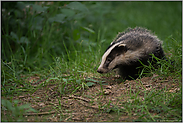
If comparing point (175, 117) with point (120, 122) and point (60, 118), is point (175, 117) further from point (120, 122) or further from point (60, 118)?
point (60, 118)

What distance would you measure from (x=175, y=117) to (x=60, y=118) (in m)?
1.51

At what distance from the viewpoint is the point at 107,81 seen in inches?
159

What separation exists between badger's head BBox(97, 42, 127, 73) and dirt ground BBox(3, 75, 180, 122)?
29 centimetres

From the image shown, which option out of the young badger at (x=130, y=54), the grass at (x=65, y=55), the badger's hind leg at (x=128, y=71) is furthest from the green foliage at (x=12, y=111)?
the badger's hind leg at (x=128, y=71)

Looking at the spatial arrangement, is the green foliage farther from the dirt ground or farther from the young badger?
the young badger

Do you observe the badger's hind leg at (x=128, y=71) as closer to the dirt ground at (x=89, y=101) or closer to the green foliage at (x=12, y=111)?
the dirt ground at (x=89, y=101)

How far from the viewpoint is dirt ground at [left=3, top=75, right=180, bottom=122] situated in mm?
3023

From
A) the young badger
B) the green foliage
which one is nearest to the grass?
the green foliage

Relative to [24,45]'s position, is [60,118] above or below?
below

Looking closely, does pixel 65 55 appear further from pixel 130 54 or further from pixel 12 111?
pixel 12 111

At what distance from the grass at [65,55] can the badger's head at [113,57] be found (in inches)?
12.2

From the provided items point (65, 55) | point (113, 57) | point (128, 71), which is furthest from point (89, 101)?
point (65, 55)

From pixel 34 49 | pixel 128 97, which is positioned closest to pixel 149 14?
pixel 34 49

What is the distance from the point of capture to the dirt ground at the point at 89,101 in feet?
9.92
